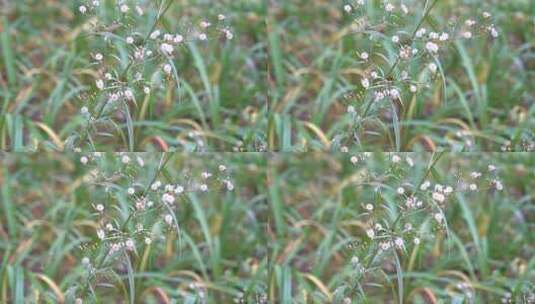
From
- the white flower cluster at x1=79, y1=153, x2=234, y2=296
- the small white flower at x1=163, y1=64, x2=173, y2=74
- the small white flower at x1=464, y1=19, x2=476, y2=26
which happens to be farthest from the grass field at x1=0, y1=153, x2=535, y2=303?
the small white flower at x1=464, y1=19, x2=476, y2=26

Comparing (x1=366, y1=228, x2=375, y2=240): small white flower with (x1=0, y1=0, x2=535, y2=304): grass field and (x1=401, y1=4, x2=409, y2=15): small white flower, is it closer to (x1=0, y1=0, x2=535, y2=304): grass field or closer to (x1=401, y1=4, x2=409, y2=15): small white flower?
(x1=0, y1=0, x2=535, y2=304): grass field

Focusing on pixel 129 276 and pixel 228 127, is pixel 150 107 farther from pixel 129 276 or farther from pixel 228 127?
pixel 129 276

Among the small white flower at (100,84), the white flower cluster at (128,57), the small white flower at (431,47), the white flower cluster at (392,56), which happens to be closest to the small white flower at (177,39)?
the white flower cluster at (128,57)

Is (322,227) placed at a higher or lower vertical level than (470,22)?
lower

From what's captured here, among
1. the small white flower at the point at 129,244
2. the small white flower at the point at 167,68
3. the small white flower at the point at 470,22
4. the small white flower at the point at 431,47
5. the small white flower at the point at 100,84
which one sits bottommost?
the small white flower at the point at 129,244

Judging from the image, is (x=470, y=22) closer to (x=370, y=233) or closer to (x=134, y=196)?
(x=370, y=233)

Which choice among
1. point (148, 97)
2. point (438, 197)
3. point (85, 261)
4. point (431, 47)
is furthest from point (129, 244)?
point (431, 47)

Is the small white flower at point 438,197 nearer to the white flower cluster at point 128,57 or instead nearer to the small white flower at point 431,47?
the small white flower at point 431,47

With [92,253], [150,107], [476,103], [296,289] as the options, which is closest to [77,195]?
[92,253]
